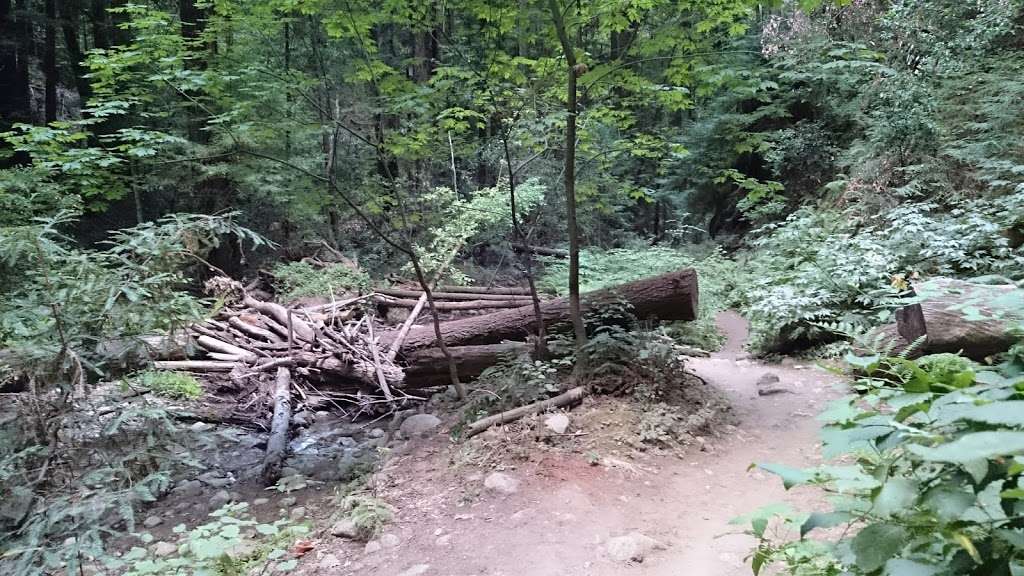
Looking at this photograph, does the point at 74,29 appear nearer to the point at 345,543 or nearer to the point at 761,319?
the point at 345,543

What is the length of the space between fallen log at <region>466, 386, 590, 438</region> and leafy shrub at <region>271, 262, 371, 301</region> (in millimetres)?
5282

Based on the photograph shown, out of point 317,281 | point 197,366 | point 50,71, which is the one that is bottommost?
point 197,366

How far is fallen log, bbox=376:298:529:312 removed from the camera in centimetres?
953

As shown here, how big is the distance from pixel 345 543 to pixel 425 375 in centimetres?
285

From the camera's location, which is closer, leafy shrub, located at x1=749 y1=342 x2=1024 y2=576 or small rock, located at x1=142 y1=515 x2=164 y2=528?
leafy shrub, located at x1=749 y1=342 x2=1024 y2=576

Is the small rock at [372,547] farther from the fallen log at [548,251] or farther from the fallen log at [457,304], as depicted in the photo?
the fallen log at [548,251]

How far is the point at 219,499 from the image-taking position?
529 cm

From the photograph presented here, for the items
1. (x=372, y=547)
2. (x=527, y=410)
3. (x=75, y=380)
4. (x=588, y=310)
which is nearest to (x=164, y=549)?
(x=75, y=380)

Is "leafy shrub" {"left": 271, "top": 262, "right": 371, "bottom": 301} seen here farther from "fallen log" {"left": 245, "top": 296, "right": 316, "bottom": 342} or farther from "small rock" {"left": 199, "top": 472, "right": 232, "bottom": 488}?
"small rock" {"left": 199, "top": 472, "right": 232, "bottom": 488}

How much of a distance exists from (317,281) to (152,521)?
5.81 meters

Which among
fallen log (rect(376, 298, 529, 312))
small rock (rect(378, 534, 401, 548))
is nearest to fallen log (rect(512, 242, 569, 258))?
fallen log (rect(376, 298, 529, 312))

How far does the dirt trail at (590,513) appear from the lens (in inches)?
125

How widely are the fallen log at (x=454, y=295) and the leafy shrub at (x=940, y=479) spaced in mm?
8475

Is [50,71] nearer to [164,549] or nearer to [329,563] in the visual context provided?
[164,549]
